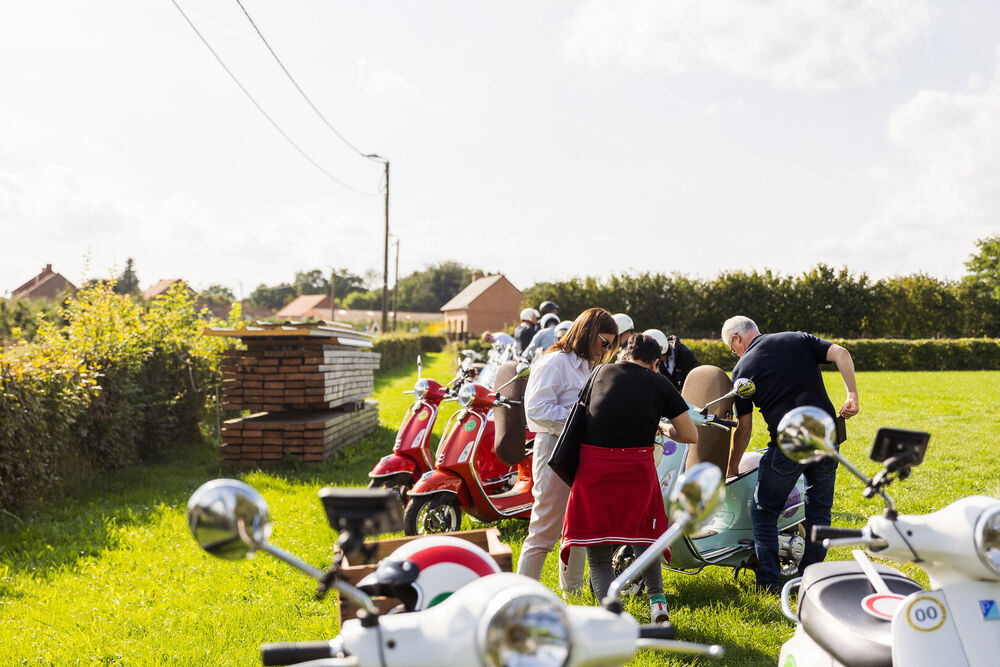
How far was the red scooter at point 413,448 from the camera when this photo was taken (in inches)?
267

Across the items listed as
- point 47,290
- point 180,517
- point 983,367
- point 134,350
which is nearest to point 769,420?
point 180,517

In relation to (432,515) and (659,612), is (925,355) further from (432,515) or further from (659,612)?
(659,612)

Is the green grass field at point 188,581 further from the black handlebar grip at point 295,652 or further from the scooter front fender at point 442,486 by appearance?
the black handlebar grip at point 295,652

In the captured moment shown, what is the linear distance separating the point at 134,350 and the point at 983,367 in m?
→ 29.6

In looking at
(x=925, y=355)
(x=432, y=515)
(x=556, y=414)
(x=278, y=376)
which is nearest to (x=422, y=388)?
(x=432, y=515)

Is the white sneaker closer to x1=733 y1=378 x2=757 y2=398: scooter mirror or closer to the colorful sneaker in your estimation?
the colorful sneaker

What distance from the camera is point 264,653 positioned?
4.87 feet

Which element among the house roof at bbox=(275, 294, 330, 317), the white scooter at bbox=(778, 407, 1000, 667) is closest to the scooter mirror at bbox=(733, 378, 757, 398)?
the white scooter at bbox=(778, 407, 1000, 667)

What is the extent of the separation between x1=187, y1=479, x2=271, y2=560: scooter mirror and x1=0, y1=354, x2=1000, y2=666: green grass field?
2963 millimetres

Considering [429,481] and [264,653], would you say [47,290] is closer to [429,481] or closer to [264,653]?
[429,481]

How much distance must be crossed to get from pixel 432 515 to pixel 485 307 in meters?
60.1

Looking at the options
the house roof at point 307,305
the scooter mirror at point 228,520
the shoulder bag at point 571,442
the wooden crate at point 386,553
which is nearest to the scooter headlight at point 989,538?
the wooden crate at point 386,553

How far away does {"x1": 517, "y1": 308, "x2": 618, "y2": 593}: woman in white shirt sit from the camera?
14.9 feet

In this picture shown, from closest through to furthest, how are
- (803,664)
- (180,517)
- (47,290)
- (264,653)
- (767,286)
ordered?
(264,653), (803,664), (180,517), (767,286), (47,290)
